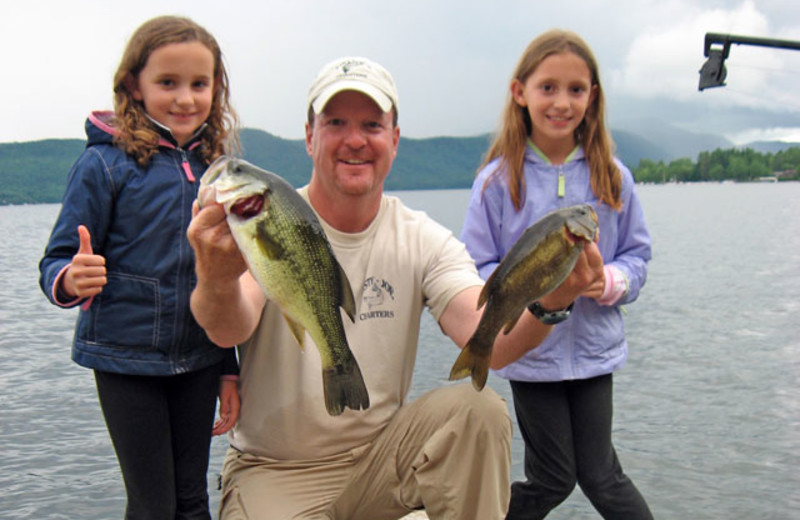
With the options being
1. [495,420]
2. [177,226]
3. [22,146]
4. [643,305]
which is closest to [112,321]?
[177,226]

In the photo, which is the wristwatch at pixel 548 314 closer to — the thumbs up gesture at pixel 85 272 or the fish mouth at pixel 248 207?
the fish mouth at pixel 248 207

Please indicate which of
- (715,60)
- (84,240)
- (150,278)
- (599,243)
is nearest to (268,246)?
(84,240)

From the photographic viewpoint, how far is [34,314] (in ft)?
58.3

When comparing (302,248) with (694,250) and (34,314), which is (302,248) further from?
(694,250)

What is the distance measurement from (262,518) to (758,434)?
7271mm

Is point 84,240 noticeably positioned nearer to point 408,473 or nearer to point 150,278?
point 150,278

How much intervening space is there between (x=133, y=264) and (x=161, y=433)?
0.79m

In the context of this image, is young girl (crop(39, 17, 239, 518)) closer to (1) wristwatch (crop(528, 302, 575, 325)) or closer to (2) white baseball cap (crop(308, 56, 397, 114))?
(2) white baseball cap (crop(308, 56, 397, 114))

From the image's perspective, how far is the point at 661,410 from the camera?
9547 millimetres

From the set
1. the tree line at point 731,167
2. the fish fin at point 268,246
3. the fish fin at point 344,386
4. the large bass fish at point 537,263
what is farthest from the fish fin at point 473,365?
the tree line at point 731,167

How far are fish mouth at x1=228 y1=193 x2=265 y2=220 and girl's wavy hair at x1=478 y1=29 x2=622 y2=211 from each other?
204 centimetres

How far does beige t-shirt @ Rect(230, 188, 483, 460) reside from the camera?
3.24 meters

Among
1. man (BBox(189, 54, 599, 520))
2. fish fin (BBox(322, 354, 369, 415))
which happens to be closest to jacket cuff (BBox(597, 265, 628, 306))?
man (BBox(189, 54, 599, 520))

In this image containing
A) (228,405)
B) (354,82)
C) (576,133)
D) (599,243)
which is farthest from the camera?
(576,133)
